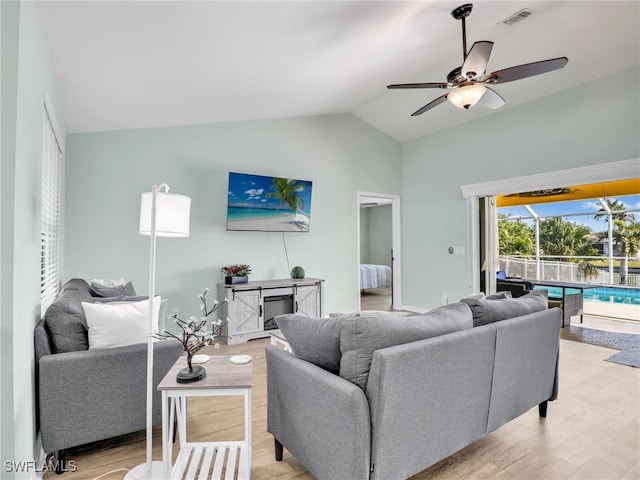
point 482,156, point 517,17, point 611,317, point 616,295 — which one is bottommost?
point 611,317

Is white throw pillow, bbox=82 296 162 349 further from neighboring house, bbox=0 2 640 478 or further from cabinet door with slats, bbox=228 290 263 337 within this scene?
cabinet door with slats, bbox=228 290 263 337

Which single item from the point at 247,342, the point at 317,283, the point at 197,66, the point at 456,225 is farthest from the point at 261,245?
the point at 456,225

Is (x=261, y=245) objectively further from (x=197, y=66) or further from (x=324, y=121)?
(x=197, y=66)

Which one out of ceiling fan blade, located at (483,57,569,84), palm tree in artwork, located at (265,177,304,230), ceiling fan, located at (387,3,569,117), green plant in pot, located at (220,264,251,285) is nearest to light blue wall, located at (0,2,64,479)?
ceiling fan, located at (387,3,569,117)

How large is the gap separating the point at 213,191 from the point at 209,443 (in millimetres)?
3196

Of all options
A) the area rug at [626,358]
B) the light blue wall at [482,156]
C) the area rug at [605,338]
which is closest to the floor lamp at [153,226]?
the area rug at [626,358]

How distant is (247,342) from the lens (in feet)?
14.4

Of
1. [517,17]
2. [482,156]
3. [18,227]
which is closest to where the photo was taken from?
[18,227]

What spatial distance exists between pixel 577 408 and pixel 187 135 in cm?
468

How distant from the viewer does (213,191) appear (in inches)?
183

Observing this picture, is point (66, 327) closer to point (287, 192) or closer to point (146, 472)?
point (146, 472)

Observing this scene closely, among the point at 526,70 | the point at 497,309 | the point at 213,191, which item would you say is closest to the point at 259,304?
the point at 213,191

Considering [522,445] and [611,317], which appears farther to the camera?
[611,317]

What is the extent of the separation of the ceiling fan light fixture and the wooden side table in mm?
2578
